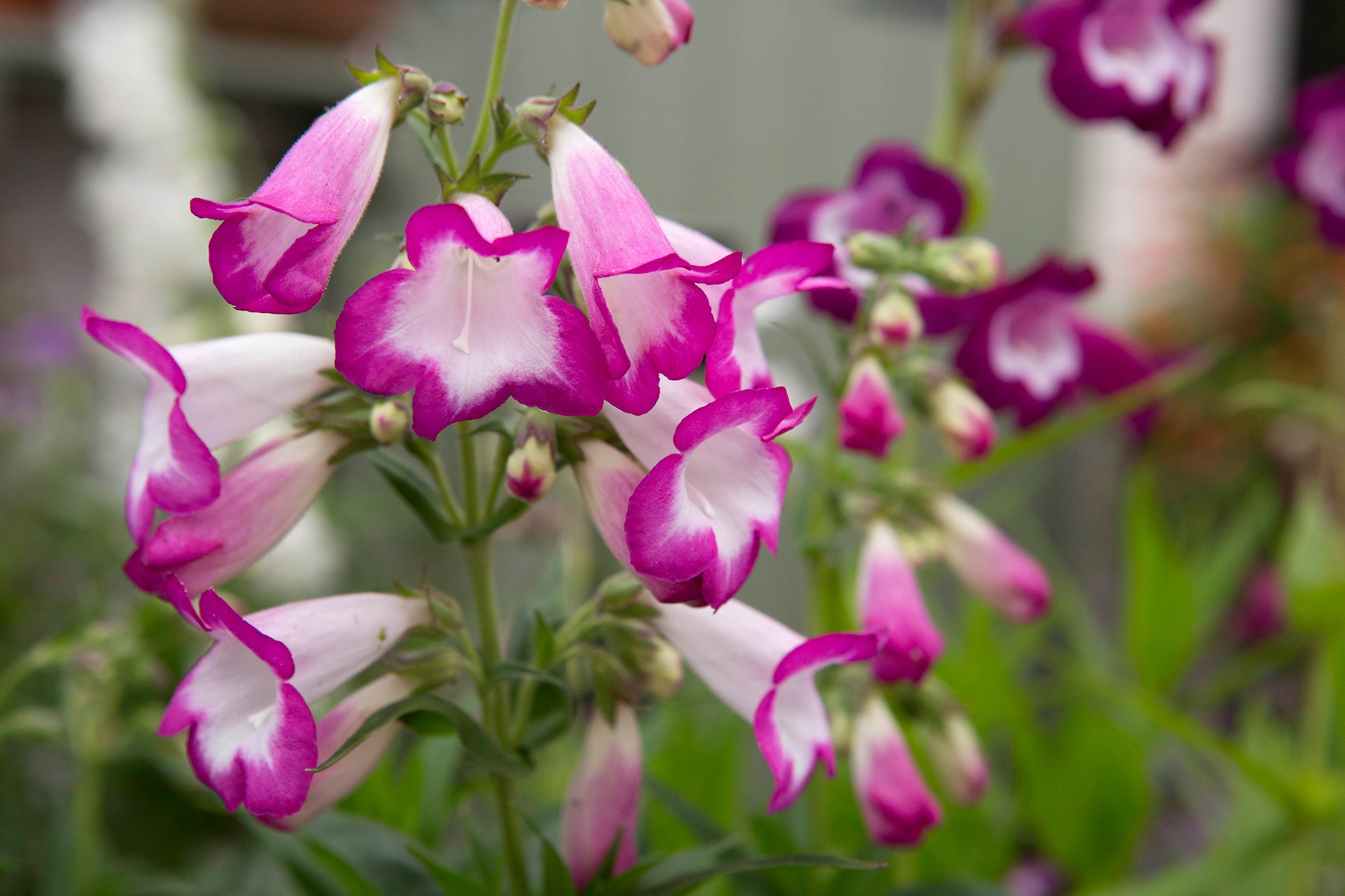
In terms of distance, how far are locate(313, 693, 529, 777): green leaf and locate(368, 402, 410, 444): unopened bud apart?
0.08 m

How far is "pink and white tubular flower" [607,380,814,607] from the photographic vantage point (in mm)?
279

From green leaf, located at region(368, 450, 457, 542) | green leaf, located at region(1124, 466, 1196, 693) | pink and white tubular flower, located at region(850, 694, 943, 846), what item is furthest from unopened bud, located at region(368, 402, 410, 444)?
green leaf, located at region(1124, 466, 1196, 693)

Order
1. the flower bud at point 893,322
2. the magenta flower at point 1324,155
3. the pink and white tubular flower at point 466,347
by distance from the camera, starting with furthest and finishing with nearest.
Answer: the magenta flower at point 1324,155, the flower bud at point 893,322, the pink and white tubular flower at point 466,347

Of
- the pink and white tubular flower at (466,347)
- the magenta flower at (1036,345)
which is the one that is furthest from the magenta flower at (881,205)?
the pink and white tubular flower at (466,347)

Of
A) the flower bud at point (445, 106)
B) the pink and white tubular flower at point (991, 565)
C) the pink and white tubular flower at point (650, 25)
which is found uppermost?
the pink and white tubular flower at point (650, 25)

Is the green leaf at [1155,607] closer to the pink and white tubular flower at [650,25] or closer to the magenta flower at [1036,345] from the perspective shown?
the magenta flower at [1036,345]

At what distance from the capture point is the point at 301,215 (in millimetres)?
280

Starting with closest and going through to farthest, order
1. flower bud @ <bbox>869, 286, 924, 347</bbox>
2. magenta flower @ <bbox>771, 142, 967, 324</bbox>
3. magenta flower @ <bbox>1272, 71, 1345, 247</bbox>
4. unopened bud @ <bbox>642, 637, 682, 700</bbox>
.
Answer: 1. unopened bud @ <bbox>642, 637, 682, 700</bbox>
2. flower bud @ <bbox>869, 286, 924, 347</bbox>
3. magenta flower @ <bbox>771, 142, 967, 324</bbox>
4. magenta flower @ <bbox>1272, 71, 1345, 247</bbox>

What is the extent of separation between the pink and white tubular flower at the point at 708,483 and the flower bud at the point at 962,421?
Answer: 24 cm

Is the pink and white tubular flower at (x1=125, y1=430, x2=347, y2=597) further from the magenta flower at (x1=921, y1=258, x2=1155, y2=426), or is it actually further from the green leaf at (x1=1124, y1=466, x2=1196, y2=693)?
the green leaf at (x1=1124, y1=466, x2=1196, y2=693)

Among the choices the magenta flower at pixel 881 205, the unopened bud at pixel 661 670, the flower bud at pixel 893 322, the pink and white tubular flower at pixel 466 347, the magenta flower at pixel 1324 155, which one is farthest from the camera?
the magenta flower at pixel 1324 155

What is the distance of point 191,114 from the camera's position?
1.14m

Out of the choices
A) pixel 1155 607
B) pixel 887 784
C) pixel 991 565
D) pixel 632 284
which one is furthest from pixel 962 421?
pixel 1155 607

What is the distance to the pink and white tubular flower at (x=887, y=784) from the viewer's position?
0.47 metres
